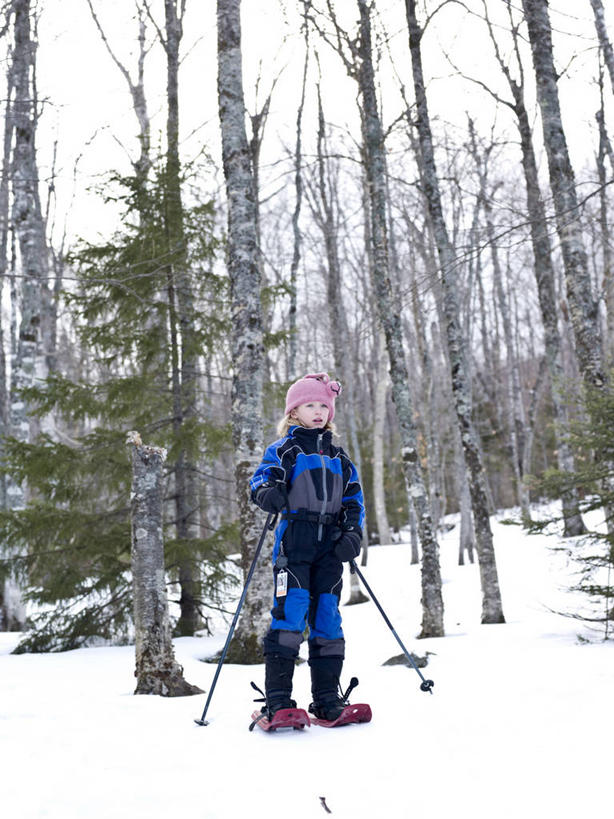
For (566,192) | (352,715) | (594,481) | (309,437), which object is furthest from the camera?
(566,192)

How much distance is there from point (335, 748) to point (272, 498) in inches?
51.7

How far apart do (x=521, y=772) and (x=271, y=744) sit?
1186 millimetres

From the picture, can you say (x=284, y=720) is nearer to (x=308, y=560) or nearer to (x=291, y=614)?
(x=291, y=614)

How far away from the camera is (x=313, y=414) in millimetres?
4137

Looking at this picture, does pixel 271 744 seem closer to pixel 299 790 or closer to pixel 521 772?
pixel 299 790

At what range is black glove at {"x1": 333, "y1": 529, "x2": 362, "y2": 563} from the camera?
12.6ft

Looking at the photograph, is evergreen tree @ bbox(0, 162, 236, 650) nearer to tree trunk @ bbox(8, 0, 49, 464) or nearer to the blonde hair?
tree trunk @ bbox(8, 0, 49, 464)

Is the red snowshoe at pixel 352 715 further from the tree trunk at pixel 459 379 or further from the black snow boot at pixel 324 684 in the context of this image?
the tree trunk at pixel 459 379

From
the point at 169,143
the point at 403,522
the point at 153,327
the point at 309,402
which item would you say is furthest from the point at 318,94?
the point at 403,522

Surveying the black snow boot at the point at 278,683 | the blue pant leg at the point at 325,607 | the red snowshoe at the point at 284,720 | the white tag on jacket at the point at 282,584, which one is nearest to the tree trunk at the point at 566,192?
the blue pant leg at the point at 325,607

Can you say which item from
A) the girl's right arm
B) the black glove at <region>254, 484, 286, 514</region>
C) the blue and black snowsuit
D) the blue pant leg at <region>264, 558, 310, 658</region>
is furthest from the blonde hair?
the blue pant leg at <region>264, 558, 310, 658</region>

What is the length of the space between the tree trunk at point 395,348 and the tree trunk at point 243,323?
2.01 m

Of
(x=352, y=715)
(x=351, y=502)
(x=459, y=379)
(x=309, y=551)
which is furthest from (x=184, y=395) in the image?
(x=352, y=715)

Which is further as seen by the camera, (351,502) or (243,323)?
(243,323)
